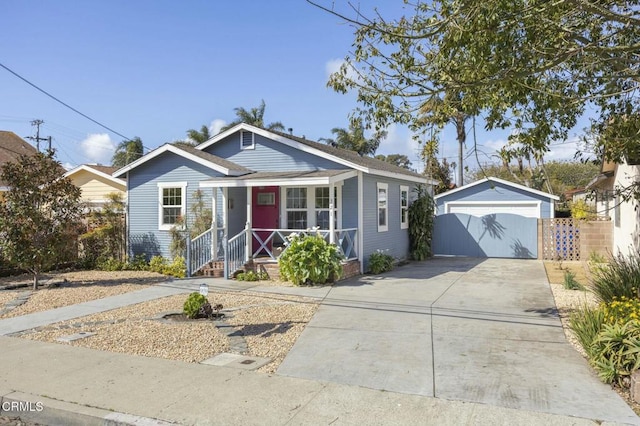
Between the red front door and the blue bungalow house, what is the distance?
31 mm

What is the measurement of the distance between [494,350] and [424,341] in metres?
0.95

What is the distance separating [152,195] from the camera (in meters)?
15.9

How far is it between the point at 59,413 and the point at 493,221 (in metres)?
17.1

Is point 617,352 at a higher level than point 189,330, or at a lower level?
higher

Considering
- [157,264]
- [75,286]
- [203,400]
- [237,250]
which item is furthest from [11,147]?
[203,400]

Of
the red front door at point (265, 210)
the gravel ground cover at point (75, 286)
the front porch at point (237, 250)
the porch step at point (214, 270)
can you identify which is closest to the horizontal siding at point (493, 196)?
the front porch at point (237, 250)

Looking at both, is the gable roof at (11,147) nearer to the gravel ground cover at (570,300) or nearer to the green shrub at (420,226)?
the green shrub at (420,226)

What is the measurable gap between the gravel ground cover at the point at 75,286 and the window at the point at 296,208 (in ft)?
13.4

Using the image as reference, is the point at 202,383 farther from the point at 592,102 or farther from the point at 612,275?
the point at 592,102

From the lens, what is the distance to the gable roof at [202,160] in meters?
14.2

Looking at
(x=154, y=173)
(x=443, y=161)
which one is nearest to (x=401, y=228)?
(x=154, y=173)

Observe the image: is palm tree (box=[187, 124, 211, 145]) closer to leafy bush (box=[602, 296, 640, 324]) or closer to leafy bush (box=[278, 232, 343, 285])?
leafy bush (box=[278, 232, 343, 285])

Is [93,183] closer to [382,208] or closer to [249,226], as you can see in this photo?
[249,226]

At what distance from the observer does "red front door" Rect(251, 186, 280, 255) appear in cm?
1510
